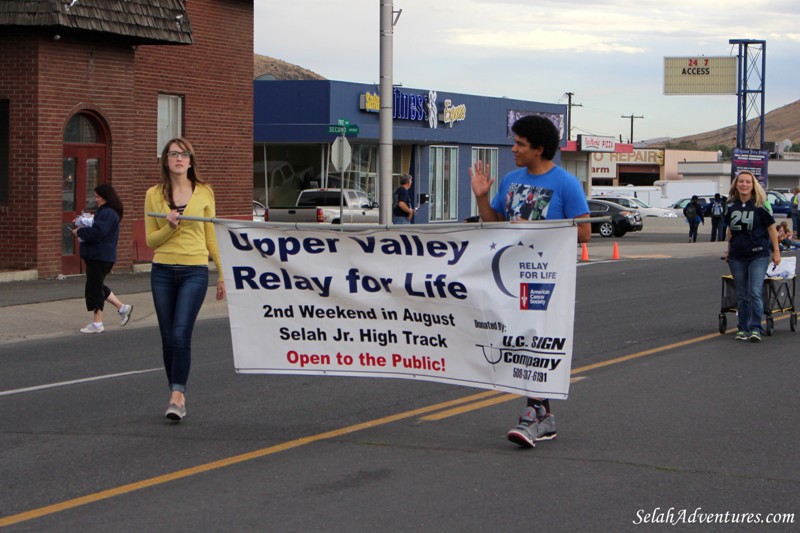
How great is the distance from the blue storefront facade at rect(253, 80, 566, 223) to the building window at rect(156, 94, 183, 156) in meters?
12.5

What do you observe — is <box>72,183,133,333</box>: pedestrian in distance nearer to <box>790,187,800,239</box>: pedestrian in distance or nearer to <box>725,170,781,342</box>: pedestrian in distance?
<box>725,170,781,342</box>: pedestrian in distance

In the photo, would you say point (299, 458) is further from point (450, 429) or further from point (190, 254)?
point (190, 254)

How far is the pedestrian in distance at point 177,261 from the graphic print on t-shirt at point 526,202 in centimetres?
206

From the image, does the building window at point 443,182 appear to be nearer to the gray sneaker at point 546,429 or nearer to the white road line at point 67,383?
the white road line at point 67,383

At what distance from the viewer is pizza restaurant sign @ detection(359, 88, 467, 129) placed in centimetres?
4009

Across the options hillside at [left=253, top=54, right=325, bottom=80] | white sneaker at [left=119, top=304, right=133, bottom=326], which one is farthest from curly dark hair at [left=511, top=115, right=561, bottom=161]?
hillside at [left=253, top=54, right=325, bottom=80]

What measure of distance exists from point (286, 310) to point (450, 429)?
4.54 ft

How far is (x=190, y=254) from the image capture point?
7.85 m

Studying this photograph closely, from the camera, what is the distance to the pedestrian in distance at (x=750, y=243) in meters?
12.0

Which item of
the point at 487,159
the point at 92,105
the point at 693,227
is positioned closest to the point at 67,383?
the point at 92,105

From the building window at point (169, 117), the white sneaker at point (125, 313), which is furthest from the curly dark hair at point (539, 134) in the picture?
the building window at point (169, 117)

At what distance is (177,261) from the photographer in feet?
25.7

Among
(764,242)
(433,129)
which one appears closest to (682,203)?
(433,129)

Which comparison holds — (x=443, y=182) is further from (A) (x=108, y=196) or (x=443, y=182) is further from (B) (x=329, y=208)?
(A) (x=108, y=196)
